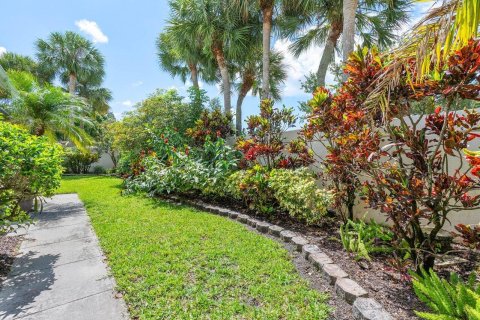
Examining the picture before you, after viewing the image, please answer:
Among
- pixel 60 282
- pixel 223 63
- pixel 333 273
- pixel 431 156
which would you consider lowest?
pixel 60 282

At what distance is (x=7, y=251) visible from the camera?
420 centimetres

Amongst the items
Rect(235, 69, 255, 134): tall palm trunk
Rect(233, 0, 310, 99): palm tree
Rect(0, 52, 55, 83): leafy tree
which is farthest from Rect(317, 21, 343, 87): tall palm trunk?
Rect(0, 52, 55, 83): leafy tree

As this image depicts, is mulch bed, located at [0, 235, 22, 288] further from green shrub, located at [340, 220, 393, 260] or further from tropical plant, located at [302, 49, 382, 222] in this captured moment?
tropical plant, located at [302, 49, 382, 222]

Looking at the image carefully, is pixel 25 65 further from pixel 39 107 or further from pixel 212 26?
pixel 212 26

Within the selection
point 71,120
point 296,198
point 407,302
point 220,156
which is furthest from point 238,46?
point 407,302

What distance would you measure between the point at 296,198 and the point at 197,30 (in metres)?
8.27

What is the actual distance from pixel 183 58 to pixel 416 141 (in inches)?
449

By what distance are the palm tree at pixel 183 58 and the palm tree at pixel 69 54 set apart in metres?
6.88

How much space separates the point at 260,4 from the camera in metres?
8.51

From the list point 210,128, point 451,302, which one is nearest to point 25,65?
point 210,128

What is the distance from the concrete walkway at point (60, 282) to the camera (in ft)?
8.61

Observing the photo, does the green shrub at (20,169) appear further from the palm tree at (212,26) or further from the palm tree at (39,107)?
the palm tree at (212,26)

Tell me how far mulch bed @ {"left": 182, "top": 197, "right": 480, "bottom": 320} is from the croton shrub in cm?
30

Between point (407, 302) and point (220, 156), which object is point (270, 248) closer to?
point (407, 302)
